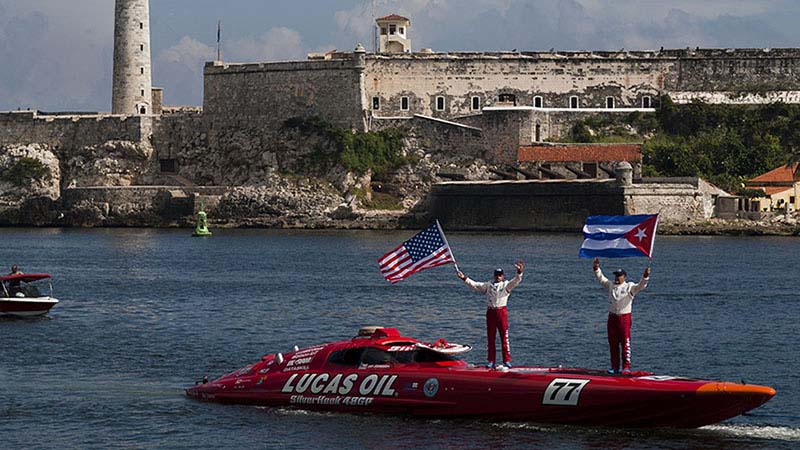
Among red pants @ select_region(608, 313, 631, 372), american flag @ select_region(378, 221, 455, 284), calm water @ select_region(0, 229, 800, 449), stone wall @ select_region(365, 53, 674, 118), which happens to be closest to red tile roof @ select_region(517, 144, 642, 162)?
stone wall @ select_region(365, 53, 674, 118)

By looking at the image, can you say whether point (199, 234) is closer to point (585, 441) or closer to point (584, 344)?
point (584, 344)

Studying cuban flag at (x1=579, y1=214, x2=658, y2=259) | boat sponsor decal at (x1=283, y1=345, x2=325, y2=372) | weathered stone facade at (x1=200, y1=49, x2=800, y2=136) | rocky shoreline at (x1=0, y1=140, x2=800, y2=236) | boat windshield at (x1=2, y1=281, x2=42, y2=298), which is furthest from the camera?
weathered stone facade at (x1=200, y1=49, x2=800, y2=136)

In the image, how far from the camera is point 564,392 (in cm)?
2600

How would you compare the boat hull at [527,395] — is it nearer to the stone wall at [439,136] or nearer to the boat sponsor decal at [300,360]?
the boat sponsor decal at [300,360]

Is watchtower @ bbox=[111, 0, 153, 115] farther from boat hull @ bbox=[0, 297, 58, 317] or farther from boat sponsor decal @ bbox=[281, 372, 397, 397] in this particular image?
boat sponsor decal @ bbox=[281, 372, 397, 397]

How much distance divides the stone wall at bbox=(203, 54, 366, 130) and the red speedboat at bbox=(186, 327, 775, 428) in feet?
237

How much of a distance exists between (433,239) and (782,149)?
7375cm

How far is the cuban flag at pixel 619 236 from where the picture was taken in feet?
89.7

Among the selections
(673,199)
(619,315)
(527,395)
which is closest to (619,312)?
(619,315)

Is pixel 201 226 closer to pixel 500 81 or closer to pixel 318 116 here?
pixel 318 116

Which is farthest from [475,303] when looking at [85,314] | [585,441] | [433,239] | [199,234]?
[199,234]

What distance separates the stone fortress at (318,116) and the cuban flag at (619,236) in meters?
68.3

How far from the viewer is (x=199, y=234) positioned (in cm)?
9581

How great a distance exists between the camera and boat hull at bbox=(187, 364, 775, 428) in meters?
25.4
